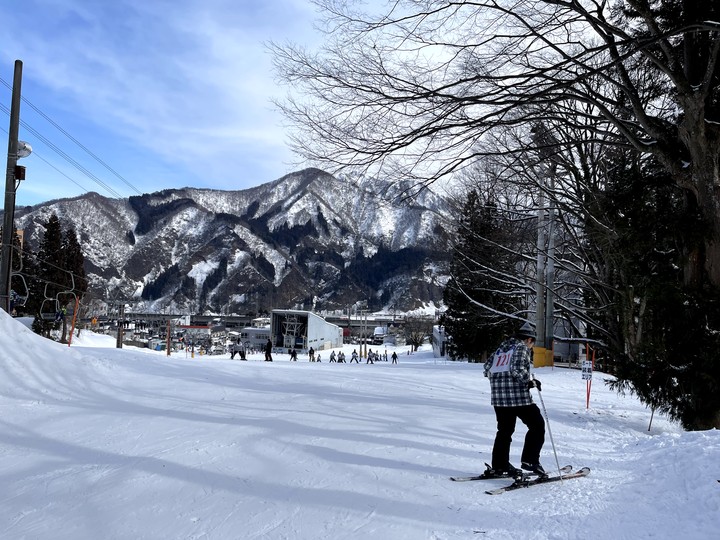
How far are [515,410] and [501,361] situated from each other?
1.75ft

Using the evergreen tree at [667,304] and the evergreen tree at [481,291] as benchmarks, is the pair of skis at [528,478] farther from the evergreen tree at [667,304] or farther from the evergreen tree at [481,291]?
the evergreen tree at [481,291]

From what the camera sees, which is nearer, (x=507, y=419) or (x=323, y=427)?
(x=507, y=419)

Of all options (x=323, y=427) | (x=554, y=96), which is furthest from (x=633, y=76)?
(x=323, y=427)

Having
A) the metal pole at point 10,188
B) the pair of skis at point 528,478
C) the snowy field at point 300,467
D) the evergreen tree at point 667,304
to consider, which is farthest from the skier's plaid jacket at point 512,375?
the metal pole at point 10,188

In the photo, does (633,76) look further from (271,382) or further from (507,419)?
(271,382)

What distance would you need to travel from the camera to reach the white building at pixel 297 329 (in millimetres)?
80875

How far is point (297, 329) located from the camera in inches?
3287

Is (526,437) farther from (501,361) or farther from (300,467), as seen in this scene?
(300,467)

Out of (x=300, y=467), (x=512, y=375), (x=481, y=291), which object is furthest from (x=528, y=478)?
(x=481, y=291)

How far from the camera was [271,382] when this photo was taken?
14.0 metres

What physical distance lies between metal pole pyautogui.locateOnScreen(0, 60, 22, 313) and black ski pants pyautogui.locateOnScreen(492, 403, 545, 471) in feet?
42.1

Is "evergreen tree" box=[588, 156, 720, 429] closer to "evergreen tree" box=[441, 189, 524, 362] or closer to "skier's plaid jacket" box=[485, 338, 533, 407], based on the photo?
"skier's plaid jacket" box=[485, 338, 533, 407]

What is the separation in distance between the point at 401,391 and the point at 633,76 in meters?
8.11

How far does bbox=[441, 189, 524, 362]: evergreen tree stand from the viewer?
2516cm
